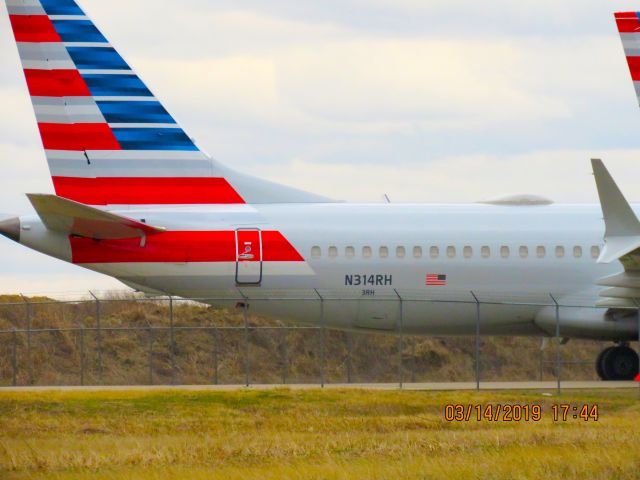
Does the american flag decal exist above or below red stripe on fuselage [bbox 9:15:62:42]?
below

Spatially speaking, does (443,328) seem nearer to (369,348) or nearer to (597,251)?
(597,251)

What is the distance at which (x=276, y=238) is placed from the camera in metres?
32.3

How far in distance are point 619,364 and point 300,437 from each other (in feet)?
47.8

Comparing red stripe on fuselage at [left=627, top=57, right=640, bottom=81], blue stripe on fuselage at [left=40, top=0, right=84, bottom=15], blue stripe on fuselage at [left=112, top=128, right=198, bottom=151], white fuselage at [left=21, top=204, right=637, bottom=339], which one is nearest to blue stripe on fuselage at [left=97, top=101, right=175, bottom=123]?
blue stripe on fuselage at [left=112, top=128, right=198, bottom=151]

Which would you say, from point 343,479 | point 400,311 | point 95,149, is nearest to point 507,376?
point 400,311

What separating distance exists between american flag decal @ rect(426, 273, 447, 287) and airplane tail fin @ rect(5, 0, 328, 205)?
3.69m

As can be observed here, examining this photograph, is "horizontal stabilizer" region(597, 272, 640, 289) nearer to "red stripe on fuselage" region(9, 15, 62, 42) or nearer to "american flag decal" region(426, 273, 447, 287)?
"american flag decal" region(426, 273, 447, 287)

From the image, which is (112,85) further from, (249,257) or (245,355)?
(245,355)

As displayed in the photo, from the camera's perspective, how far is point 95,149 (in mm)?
33125

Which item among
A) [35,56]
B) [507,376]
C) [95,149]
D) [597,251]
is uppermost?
[35,56]

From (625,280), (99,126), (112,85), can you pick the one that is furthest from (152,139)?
(625,280)

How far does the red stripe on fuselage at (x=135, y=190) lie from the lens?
33.0 m

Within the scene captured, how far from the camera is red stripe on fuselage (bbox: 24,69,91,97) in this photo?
109ft

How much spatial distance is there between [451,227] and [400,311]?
2245mm
